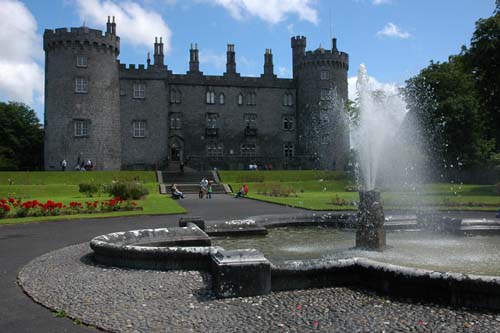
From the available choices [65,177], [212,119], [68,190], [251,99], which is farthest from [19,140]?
[68,190]

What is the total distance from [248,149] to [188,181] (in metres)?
17.7

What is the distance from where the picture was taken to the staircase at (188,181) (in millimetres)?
39919

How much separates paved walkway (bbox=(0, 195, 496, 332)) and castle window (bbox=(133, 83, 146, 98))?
35425 millimetres

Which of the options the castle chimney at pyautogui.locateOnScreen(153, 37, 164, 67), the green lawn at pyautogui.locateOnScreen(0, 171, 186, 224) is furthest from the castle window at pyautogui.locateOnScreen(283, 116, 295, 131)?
the green lawn at pyautogui.locateOnScreen(0, 171, 186, 224)

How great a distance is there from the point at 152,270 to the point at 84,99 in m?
44.8

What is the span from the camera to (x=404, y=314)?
6.36 m

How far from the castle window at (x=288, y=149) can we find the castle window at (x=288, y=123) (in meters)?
1.93

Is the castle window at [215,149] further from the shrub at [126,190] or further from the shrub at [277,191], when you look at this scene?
the shrub at [126,190]

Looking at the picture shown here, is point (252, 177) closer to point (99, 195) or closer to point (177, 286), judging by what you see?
point (99, 195)

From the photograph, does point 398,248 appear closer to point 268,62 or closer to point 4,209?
point 4,209

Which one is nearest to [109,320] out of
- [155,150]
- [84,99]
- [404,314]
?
[404,314]

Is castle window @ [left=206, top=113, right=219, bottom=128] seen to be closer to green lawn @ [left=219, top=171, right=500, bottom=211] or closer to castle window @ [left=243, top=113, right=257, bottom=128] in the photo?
castle window @ [left=243, top=113, right=257, bottom=128]

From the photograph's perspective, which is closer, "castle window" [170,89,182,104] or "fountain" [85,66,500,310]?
"fountain" [85,66,500,310]

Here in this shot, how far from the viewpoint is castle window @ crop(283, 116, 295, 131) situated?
203 feet
